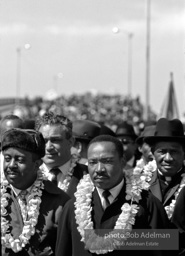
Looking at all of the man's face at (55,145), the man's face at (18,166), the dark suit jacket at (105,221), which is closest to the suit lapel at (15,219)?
the man's face at (18,166)

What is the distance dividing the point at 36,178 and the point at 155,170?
5.30 ft

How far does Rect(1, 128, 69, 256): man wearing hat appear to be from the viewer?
5.69 metres

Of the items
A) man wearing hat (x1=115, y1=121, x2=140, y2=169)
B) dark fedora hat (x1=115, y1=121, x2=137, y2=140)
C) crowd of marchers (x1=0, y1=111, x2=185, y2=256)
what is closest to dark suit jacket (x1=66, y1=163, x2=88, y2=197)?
crowd of marchers (x1=0, y1=111, x2=185, y2=256)

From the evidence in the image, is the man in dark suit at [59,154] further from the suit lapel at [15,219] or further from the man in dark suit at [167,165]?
the suit lapel at [15,219]

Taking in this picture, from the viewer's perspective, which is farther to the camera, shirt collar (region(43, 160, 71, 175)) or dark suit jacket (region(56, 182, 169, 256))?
shirt collar (region(43, 160, 71, 175))

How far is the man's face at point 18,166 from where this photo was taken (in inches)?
226

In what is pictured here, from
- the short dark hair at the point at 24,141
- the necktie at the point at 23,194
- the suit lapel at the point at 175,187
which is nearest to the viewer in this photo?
the short dark hair at the point at 24,141

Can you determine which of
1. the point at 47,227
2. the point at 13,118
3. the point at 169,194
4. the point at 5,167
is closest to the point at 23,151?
the point at 5,167

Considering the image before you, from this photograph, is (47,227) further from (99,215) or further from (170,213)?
(170,213)

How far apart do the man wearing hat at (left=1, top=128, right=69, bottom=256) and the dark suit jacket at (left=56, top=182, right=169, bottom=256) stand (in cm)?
24

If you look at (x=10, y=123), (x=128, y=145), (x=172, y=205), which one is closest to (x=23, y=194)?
(x=172, y=205)

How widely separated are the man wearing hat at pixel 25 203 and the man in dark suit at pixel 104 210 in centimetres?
24

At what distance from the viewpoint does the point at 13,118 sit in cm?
868

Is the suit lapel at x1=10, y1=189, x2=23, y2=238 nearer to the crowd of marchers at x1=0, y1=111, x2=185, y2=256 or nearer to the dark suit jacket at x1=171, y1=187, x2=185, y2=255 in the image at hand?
the crowd of marchers at x1=0, y1=111, x2=185, y2=256
